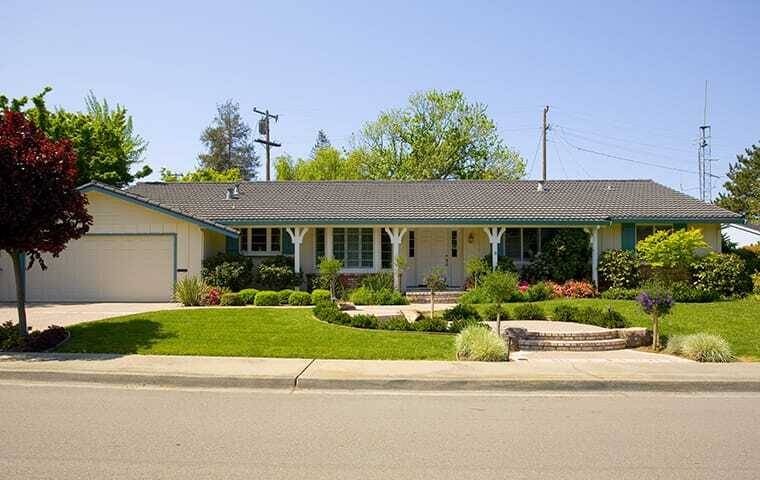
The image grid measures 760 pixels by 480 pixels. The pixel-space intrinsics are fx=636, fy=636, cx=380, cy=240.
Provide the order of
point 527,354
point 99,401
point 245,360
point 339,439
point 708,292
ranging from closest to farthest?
1. point 339,439
2. point 99,401
3. point 245,360
4. point 527,354
5. point 708,292

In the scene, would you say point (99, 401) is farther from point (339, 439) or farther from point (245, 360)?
point (339, 439)

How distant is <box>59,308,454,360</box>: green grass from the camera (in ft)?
36.0

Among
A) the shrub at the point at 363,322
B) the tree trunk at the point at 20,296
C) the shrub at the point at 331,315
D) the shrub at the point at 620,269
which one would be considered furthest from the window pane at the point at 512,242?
the tree trunk at the point at 20,296

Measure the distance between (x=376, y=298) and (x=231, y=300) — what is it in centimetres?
438

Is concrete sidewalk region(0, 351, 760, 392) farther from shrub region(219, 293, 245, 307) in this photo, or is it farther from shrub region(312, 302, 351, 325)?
shrub region(219, 293, 245, 307)

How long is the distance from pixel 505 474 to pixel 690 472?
1.53 metres

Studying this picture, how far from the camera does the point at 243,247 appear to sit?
23391 mm

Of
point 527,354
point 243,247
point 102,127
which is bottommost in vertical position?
point 527,354

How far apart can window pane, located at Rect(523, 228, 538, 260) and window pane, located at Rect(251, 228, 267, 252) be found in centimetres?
966

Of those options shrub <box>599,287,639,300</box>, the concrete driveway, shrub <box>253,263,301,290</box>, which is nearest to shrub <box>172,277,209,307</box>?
the concrete driveway

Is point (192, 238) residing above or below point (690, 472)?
above

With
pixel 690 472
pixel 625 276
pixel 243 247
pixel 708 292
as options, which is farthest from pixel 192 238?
pixel 690 472

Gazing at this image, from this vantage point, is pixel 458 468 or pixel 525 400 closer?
pixel 458 468

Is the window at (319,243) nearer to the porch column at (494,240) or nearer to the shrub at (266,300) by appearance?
the shrub at (266,300)
